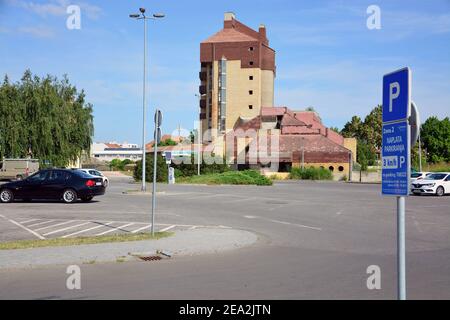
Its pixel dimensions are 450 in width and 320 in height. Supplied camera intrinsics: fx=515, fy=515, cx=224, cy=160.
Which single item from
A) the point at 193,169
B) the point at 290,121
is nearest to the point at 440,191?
the point at 193,169

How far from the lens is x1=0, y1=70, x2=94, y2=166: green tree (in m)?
46.7

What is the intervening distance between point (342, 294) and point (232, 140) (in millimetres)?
76864

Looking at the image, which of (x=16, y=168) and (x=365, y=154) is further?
(x=365, y=154)

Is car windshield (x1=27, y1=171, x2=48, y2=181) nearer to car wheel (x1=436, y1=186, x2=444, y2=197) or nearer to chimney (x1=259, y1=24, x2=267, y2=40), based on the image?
car wheel (x1=436, y1=186, x2=444, y2=197)

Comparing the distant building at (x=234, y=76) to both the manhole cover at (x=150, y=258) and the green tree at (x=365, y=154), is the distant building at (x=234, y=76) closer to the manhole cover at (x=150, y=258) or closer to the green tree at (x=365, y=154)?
the green tree at (x=365, y=154)

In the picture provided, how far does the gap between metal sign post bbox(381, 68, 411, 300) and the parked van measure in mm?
42430

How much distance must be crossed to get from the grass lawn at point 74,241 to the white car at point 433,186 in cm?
2514

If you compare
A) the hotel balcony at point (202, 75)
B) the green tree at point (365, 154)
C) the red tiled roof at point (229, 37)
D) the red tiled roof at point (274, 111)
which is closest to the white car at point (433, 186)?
the red tiled roof at point (274, 111)

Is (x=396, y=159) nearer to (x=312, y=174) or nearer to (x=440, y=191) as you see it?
(x=440, y=191)

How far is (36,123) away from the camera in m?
47.3

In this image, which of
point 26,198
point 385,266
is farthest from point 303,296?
point 26,198

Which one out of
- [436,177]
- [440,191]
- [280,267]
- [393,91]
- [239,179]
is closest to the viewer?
[393,91]

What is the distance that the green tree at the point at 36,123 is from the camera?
153 feet

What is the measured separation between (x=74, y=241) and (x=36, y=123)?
38.2 meters
